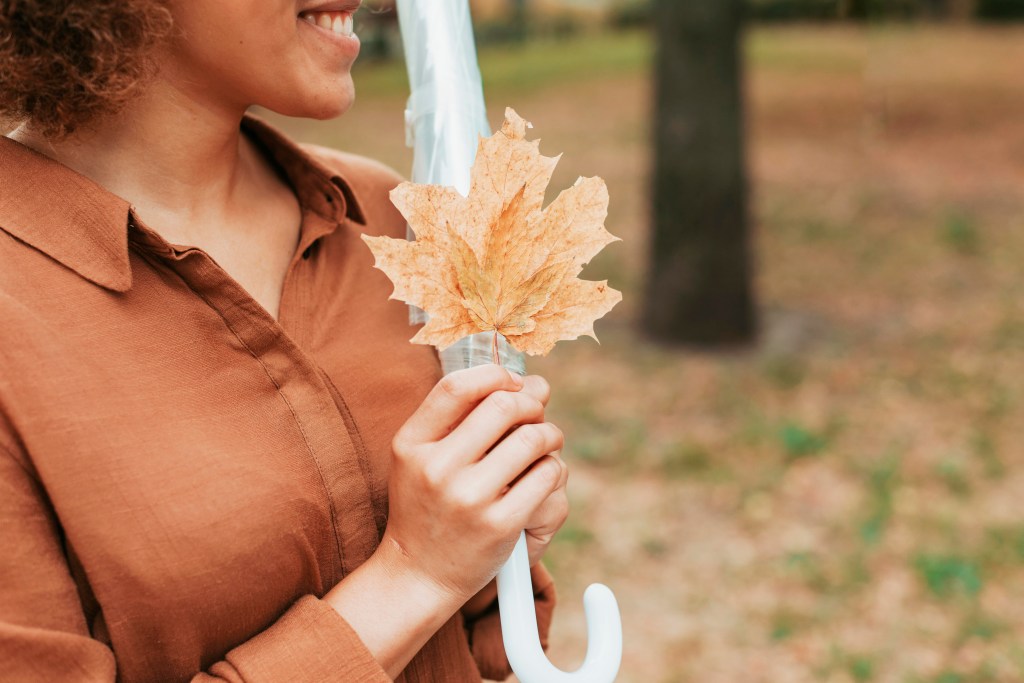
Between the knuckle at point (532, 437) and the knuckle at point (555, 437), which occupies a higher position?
the knuckle at point (532, 437)

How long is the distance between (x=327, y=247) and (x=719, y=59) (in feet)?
16.0

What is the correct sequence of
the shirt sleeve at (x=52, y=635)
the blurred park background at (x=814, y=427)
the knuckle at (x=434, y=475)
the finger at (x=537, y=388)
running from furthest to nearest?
the blurred park background at (x=814, y=427), the finger at (x=537, y=388), the knuckle at (x=434, y=475), the shirt sleeve at (x=52, y=635)

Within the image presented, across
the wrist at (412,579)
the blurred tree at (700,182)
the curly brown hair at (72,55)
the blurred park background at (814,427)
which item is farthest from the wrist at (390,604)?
the blurred tree at (700,182)

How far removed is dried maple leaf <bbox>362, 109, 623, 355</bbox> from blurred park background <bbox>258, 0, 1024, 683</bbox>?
629mm

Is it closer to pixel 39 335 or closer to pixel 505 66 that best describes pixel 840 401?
pixel 39 335

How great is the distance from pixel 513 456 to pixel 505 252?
0.25 metres

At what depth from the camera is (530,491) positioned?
4.13 feet

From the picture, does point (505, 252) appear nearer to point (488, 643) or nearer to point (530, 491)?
point (530, 491)

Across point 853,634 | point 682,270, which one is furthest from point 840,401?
point 853,634

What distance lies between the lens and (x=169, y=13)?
1.32m

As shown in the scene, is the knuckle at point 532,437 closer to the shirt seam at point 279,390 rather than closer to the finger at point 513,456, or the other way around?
the finger at point 513,456

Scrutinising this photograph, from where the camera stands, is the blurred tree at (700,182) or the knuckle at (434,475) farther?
the blurred tree at (700,182)

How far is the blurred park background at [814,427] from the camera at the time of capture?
381cm

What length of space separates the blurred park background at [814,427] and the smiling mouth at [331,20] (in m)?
0.31
